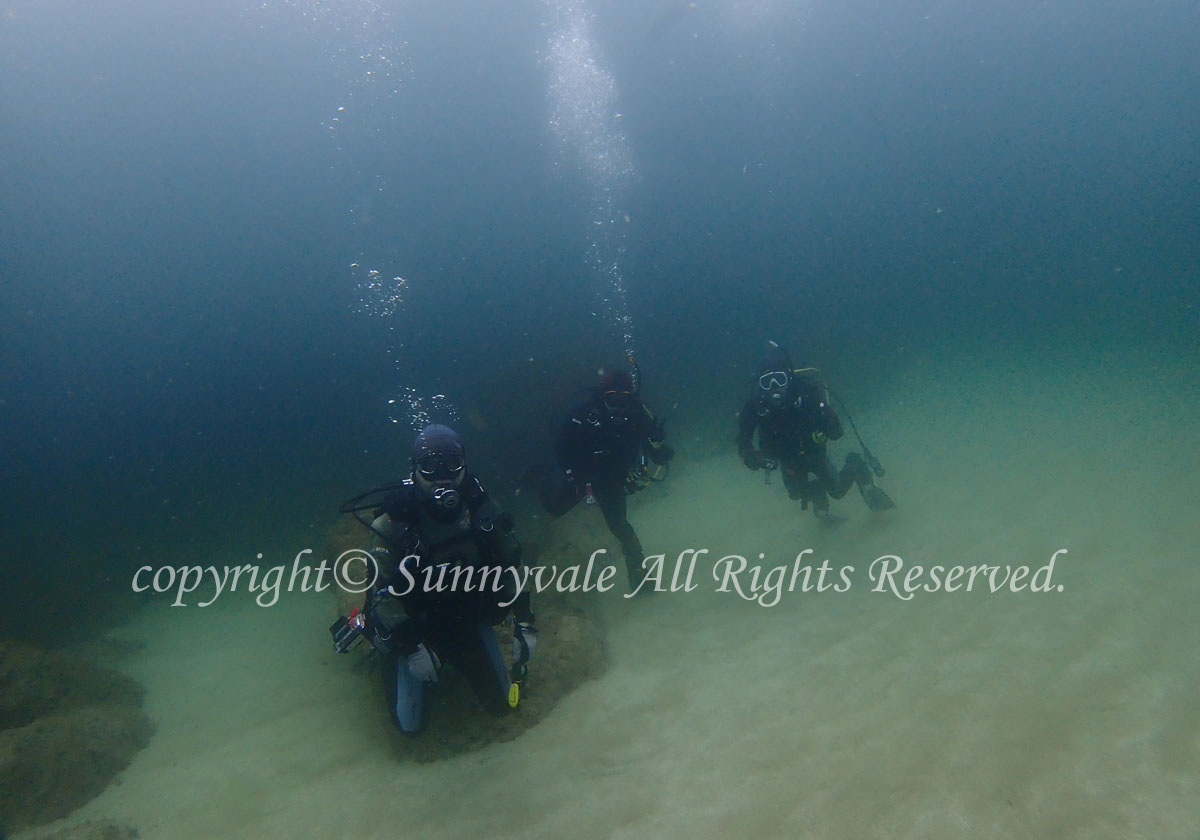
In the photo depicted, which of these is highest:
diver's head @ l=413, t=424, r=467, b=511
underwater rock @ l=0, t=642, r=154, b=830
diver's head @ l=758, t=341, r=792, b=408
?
diver's head @ l=413, t=424, r=467, b=511

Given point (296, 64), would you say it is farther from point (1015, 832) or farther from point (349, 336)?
point (1015, 832)

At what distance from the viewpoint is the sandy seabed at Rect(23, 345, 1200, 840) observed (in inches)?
127

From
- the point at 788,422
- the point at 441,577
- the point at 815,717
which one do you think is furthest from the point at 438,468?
the point at 788,422

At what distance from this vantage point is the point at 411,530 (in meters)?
4.02

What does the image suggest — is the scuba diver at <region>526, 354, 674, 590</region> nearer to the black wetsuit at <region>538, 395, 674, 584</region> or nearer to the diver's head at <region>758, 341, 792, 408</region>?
the black wetsuit at <region>538, 395, 674, 584</region>

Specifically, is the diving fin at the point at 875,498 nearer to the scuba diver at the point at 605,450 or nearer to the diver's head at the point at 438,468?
the scuba diver at the point at 605,450

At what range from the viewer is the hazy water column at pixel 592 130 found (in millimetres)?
65375

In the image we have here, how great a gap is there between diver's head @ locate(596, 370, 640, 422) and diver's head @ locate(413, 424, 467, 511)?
264 centimetres

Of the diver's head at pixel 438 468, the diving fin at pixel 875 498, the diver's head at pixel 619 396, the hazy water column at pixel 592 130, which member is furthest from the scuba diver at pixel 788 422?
the hazy water column at pixel 592 130

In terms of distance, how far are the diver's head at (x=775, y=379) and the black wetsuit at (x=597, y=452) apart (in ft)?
5.75

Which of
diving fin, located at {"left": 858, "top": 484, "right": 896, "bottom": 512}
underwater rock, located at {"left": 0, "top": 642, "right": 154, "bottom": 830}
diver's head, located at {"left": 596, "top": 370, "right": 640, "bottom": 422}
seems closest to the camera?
underwater rock, located at {"left": 0, "top": 642, "right": 154, "bottom": 830}

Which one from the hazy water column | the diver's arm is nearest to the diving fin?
the diver's arm

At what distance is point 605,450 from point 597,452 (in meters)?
0.10

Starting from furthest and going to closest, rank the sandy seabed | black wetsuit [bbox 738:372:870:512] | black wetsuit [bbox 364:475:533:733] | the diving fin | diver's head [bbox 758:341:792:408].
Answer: the diving fin, black wetsuit [bbox 738:372:870:512], diver's head [bbox 758:341:792:408], black wetsuit [bbox 364:475:533:733], the sandy seabed
